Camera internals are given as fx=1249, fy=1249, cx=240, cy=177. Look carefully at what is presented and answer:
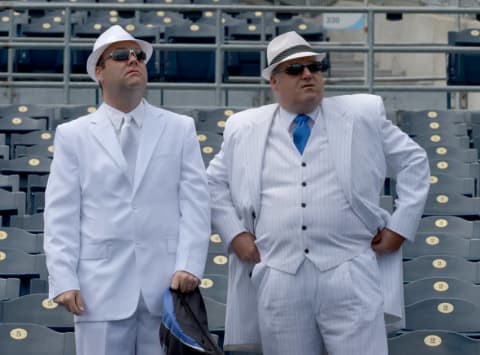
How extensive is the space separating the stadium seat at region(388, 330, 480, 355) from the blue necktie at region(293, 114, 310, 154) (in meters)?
1.15

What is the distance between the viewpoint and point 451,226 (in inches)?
274

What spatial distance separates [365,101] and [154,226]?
0.96m

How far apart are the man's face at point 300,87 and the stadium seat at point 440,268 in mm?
1983

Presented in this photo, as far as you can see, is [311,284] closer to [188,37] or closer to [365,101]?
[365,101]

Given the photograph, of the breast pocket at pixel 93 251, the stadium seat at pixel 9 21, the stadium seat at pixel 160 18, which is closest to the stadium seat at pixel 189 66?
the stadium seat at pixel 9 21

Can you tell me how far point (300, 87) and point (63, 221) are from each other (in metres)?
0.97

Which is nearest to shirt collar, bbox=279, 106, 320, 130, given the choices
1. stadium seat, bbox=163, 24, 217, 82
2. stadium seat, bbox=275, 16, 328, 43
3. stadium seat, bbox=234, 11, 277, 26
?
stadium seat, bbox=163, 24, 217, 82

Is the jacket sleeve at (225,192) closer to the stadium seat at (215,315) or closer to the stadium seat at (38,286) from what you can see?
the stadium seat at (215,315)

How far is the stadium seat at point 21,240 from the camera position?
660cm

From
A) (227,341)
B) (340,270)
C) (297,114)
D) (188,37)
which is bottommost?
(227,341)

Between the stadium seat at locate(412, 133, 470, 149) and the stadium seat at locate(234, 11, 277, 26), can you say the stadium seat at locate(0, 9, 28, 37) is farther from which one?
the stadium seat at locate(412, 133, 470, 149)

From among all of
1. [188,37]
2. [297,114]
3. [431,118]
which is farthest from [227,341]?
[188,37]

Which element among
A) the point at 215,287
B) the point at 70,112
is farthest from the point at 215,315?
the point at 70,112

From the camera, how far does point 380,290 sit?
4.35 meters
